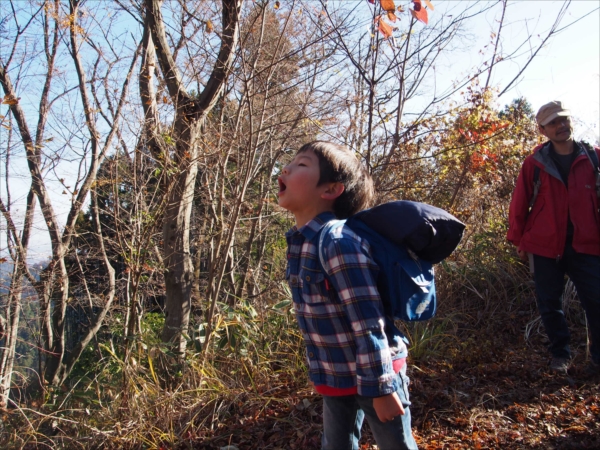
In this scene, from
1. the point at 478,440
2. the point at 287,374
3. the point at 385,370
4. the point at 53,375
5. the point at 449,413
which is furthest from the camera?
the point at 53,375

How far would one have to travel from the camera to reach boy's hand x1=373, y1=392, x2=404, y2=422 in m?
1.55

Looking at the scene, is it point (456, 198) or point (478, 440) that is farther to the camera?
point (456, 198)

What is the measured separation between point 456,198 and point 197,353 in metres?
3.74

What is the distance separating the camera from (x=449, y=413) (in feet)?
10.2

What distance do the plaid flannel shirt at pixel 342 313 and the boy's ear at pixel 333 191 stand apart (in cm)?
7

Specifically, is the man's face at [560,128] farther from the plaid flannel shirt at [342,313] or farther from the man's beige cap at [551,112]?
the plaid flannel shirt at [342,313]

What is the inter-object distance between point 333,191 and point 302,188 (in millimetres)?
118

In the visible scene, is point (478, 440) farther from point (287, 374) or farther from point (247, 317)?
point (247, 317)

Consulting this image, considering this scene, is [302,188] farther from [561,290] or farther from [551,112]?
[561,290]

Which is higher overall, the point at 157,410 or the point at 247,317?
the point at 247,317

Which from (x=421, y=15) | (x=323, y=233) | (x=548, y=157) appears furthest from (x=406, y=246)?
(x=548, y=157)

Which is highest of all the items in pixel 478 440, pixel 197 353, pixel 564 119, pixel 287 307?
pixel 564 119

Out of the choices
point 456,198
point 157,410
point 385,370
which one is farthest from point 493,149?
point 385,370

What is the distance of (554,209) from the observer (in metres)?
3.38
